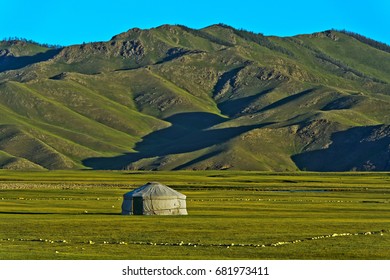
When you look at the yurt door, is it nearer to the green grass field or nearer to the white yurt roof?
the white yurt roof

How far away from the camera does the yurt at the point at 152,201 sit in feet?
252

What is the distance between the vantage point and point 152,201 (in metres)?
77.1

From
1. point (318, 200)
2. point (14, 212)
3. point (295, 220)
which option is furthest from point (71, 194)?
point (295, 220)

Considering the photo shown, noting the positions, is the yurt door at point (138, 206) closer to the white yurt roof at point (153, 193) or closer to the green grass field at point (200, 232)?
the white yurt roof at point (153, 193)

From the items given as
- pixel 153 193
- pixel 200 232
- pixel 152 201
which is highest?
pixel 153 193

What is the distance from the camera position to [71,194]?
118562mm

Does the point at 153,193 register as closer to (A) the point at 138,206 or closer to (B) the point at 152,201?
(B) the point at 152,201

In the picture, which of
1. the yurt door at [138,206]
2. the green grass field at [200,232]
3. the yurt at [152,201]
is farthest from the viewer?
the yurt door at [138,206]

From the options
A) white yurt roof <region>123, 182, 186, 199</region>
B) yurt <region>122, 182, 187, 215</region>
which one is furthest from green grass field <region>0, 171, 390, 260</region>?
white yurt roof <region>123, 182, 186, 199</region>

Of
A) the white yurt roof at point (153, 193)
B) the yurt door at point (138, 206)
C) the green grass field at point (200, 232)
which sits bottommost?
the green grass field at point (200, 232)

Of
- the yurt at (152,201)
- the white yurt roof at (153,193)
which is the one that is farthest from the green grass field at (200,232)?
the white yurt roof at (153,193)

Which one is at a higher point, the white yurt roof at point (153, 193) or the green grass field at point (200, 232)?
the white yurt roof at point (153, 193)

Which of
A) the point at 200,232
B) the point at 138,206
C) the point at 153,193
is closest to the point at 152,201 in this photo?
the point at 153,193
